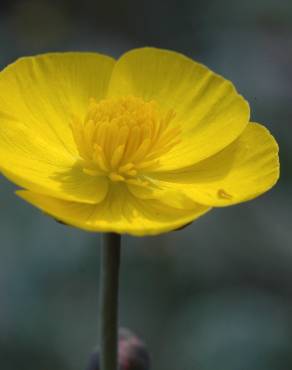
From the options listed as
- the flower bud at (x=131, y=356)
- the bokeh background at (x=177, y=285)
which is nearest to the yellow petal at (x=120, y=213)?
the flower bud at (x=131, y=356)

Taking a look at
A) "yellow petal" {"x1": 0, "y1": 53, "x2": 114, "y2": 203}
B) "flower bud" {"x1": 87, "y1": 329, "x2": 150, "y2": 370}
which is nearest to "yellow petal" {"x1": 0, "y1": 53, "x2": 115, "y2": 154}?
"yellow petal" {"x1": 0, "y1": 53, "x2": 114, "y2": 203}

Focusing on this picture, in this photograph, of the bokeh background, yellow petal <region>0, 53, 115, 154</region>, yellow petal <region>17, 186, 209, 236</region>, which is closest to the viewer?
yellow petal <region>17, 186, 209, 236</region>

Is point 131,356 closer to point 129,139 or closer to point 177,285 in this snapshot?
point 129,139

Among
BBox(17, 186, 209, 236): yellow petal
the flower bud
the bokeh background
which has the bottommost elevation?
the bokeh background

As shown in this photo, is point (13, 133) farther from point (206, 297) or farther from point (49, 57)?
point (206, 297)

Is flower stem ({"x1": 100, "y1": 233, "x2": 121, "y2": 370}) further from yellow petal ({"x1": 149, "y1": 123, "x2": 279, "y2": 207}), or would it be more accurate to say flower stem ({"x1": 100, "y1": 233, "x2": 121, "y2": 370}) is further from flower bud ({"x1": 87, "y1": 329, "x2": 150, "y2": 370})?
flower bud ({"x1": 87, "y1": 329, "x2": 150, "y2": 370})

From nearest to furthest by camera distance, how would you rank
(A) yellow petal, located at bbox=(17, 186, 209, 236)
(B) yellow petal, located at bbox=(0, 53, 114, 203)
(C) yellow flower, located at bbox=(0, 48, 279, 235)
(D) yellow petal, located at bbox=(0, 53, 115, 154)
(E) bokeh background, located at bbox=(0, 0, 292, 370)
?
(A) yellow petal, located at bbox=(17, 186, 209, 236) < (C) yellow flower, located at bbox=(0, 48, 279, 235) < (B) yellow petal, located at bbox=(0, 53, 114, 203) < (D) yellow petal, located at bbox=(0, 53, 115, 154) < (E) bokeh background, located at bbox=(0, 0, 292, 370)

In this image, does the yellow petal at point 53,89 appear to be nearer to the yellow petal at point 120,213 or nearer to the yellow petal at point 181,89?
the yellow petal at point 181,89

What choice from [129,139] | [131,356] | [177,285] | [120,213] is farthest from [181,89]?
[177,285]

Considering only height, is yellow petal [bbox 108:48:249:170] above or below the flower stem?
above
